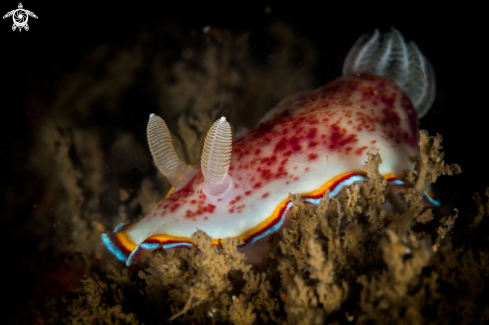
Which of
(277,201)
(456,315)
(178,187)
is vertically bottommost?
(456,315)

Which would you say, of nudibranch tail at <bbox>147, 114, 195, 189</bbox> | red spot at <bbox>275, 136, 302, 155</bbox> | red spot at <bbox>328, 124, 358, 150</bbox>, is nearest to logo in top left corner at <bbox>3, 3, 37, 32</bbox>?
nudibranch tail at <bbox>147, 114, 195, 189</bbox>

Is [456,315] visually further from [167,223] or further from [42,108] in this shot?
[42,108]

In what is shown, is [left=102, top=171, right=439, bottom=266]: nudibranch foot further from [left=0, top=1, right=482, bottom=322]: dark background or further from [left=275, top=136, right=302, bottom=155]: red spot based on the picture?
[left=0, top=1, right=482, bottom=322]: dark background

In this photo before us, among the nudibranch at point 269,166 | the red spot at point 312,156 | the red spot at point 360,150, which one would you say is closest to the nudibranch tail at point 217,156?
the nudibranch at point 269,166

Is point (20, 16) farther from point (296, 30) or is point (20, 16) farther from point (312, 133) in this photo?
point (296, 30)

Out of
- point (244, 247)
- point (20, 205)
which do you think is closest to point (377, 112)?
point (244, 247)

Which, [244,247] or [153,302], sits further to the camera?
[153,302]

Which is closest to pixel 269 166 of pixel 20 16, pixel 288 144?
pixel 288 144
